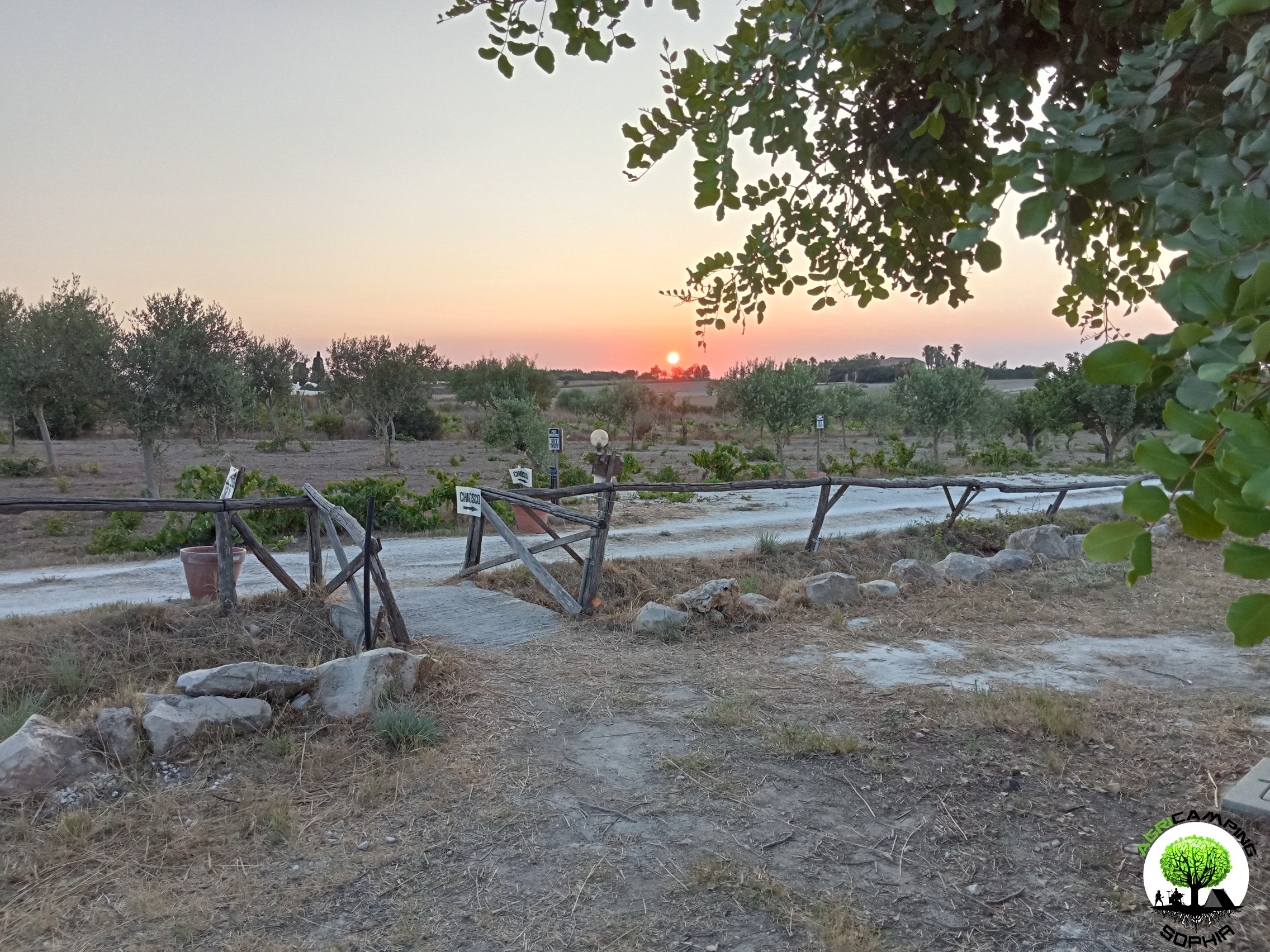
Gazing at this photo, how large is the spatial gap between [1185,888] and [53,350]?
1025 inches

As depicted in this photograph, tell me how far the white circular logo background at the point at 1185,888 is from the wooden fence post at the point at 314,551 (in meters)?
6.01

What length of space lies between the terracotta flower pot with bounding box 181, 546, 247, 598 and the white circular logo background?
271 inches

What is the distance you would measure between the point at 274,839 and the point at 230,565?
338 centimetres

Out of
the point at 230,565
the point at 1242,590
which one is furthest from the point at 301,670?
the point at 1242,590

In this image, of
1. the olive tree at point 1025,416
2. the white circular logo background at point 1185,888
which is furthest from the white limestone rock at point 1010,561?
the olive tree at point 1025,416

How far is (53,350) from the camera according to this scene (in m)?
21.9

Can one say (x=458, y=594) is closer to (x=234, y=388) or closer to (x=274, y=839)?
(x=274, y=839)

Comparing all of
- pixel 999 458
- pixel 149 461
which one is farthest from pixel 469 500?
pixel 999 458

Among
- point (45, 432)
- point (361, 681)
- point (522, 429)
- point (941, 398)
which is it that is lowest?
point (361, 681)

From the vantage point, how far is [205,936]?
9.39ft

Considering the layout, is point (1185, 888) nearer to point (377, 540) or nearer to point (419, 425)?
point (377, 540)

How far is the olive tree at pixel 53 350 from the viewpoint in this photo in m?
21.5

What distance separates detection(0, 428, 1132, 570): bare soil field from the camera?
13.4 meters

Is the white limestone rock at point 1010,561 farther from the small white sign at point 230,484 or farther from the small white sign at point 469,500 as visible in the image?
the small white sign at point 230,484
